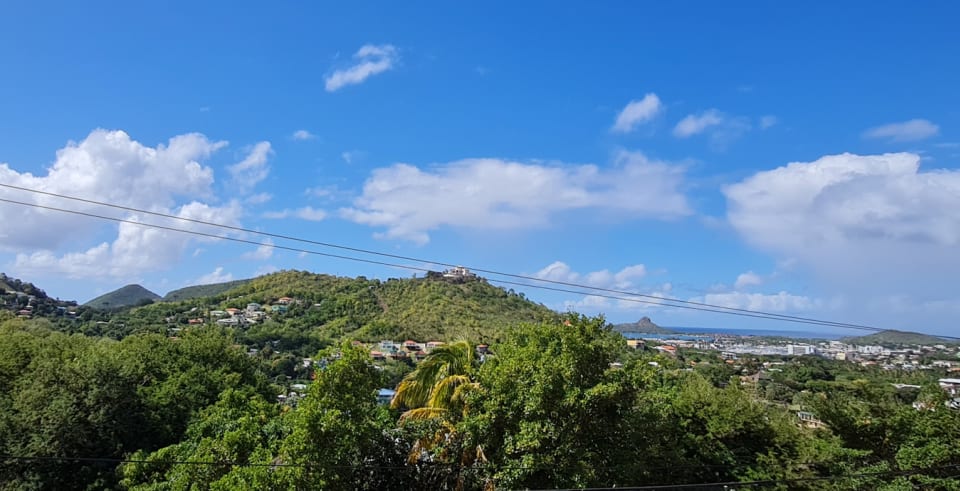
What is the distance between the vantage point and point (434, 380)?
1084cm

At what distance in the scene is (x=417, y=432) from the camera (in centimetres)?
1001

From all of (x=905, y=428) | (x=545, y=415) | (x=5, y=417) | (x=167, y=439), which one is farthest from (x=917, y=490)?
(x=5, y=417)

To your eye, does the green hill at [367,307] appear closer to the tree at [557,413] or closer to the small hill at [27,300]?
the small hill at [27,300]

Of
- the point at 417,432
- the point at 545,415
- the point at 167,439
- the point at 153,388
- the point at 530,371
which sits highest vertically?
the point at 530,371

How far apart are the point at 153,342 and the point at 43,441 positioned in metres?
8.65

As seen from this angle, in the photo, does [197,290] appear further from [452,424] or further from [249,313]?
[452,424]

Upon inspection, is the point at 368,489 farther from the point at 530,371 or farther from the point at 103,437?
the point at 103,437

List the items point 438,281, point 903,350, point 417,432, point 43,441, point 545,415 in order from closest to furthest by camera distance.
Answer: point 545,415
point 417,432
point 43,441
point 903,350
point 438,281

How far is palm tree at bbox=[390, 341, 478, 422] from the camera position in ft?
33.4

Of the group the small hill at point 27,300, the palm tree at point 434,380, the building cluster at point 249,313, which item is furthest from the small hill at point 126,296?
the palm tree at point 434,380

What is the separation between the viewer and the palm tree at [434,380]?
401 inches

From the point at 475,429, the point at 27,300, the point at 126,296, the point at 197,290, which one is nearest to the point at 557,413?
the point at 475,429

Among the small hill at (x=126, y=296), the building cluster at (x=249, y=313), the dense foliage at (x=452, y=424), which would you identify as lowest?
the small hill at (x=126, y=296)

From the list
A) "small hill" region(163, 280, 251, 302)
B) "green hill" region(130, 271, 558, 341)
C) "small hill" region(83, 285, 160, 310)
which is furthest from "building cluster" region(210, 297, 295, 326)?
"small hill" region(83, 285, 160, 310)
